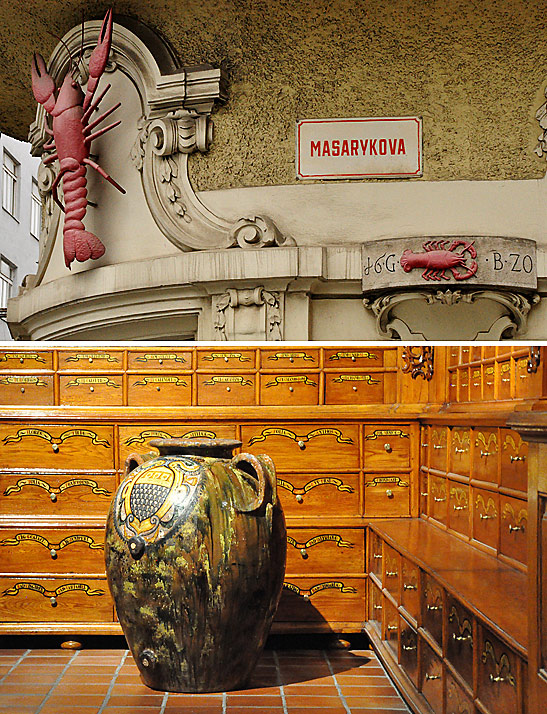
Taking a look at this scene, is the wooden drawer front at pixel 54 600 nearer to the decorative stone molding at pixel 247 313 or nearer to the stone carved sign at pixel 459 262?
the decorative stone molding at pixel 247 313

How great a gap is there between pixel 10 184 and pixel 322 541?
2.48 metres

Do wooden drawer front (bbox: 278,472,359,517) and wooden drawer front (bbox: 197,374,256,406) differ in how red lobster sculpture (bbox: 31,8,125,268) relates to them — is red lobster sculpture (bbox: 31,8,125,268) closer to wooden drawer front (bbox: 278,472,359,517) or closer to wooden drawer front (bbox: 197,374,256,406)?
wooden drawer front (bbox: 197,374,256,406)

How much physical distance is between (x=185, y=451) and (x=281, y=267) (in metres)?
1.72

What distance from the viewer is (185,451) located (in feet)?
8.43

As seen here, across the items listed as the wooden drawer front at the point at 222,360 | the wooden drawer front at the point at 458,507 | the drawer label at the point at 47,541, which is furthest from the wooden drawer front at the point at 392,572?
the drawer label at the point at 47,541

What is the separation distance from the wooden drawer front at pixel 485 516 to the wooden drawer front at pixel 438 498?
39 centimetres

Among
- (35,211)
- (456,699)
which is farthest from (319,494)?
(35,211)

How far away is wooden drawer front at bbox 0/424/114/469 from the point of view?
321 cm

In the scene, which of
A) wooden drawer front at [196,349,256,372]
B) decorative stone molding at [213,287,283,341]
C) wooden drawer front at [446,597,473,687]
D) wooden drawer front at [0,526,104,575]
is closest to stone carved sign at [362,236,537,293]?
decorative stone molding at [213,287,283,341]

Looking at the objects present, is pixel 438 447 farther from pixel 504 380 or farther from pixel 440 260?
pixel 440 260

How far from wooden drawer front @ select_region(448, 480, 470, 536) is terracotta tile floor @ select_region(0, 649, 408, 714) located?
539 millimetres

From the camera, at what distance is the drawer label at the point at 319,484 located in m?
3.23

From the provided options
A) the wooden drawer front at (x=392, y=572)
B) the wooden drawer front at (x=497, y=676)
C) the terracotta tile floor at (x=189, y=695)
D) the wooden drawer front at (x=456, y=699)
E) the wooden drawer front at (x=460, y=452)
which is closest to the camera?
the wooden drawer front at (x=497, y=676)

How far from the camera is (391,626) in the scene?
9.26 feet
